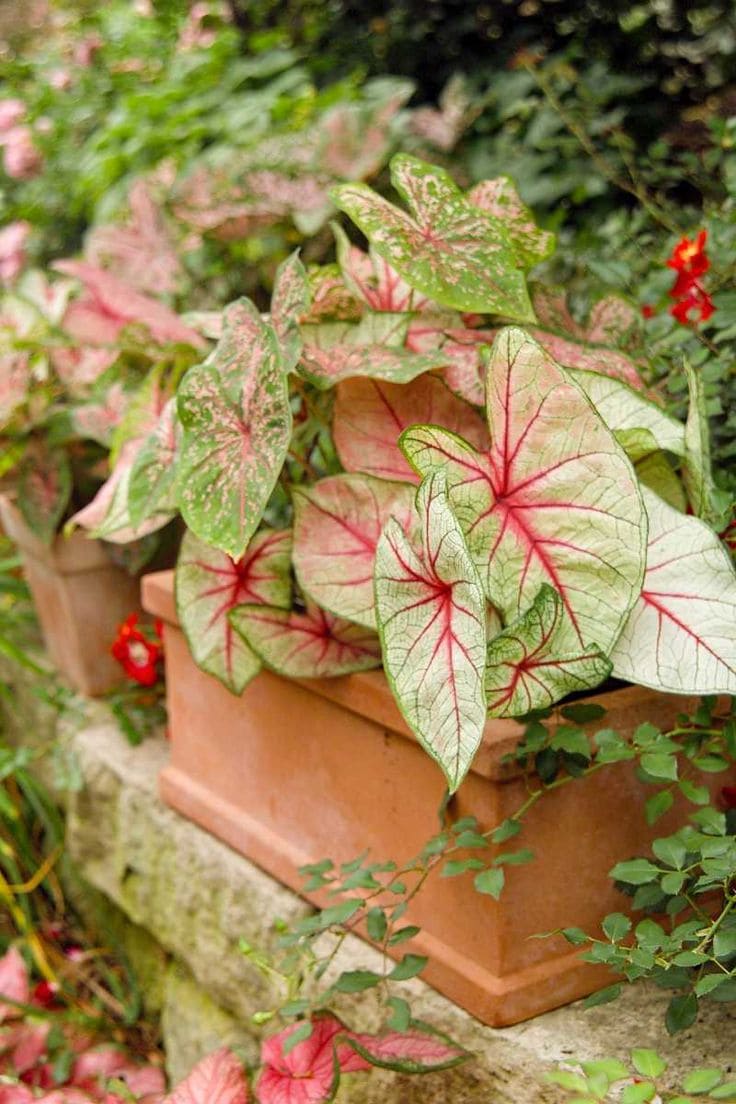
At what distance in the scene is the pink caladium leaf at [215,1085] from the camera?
3.75 feet

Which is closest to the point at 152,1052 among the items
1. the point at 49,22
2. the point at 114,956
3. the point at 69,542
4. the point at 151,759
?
the point at 114,956

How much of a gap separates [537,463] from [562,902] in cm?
38

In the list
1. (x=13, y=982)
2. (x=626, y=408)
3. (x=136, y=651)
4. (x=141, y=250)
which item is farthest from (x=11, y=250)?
(x=626, y=408)

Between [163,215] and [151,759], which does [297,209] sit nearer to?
[163,215]

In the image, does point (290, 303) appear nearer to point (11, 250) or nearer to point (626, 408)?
point (626, 408)

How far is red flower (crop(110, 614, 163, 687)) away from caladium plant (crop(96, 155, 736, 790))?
47 centimetres

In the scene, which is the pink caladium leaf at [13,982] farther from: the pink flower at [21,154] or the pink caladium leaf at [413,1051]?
the pink flower at [21,154]

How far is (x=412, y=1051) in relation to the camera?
3.34 feet

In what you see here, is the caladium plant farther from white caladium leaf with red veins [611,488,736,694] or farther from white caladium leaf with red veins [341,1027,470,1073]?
white caladium leaf with red veins [341,1027,470,1073]

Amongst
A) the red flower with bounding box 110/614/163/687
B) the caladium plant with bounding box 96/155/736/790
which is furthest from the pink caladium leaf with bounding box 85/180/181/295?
the caladium plant with bounding box 96/155/736/790

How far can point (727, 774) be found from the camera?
1.16 meters

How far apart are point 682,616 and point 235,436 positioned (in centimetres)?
39

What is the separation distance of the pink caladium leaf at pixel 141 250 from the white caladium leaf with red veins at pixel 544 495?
1048mm

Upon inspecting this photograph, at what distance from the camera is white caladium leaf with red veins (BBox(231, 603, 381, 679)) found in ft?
3.78
